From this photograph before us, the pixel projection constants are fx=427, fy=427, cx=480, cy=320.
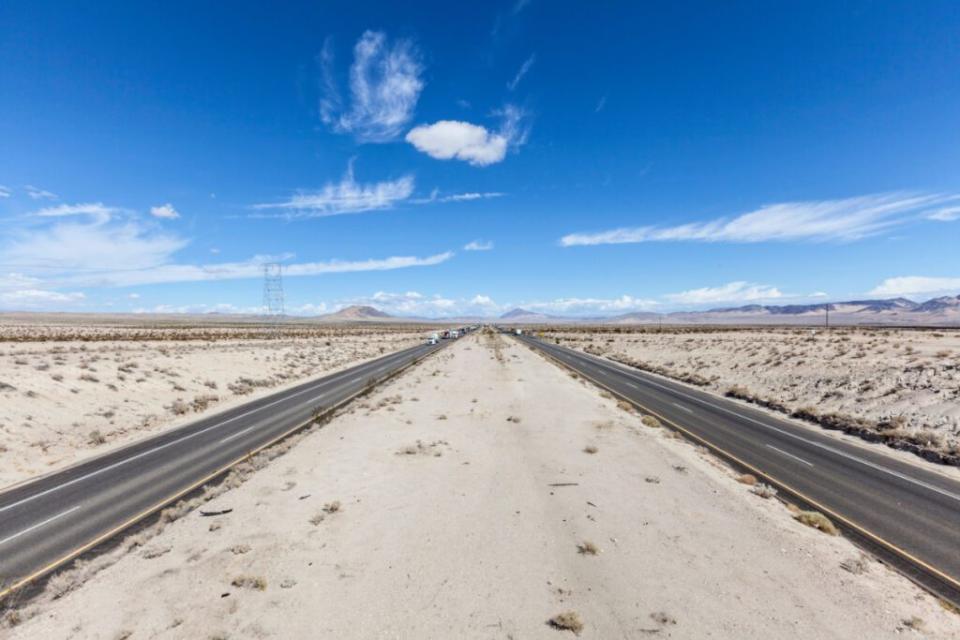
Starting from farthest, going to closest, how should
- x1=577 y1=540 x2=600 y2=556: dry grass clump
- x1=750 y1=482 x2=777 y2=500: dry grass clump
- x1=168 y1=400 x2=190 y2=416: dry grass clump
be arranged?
1. x1=168 y1=400 x2=190 y2=416: dry grass clump
2. x1=750 y1=482 x2=777 y2=500: dry grass clump
3. x1=577 y1=540 x2=600 y2=556: dry grass clump

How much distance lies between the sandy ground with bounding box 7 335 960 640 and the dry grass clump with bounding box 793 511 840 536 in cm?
26

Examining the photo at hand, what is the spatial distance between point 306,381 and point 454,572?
34973 mm

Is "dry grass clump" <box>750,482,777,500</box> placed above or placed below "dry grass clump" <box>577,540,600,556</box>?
below

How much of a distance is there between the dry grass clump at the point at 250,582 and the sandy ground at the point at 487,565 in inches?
0.9

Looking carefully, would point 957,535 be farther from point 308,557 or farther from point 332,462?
point 332,462

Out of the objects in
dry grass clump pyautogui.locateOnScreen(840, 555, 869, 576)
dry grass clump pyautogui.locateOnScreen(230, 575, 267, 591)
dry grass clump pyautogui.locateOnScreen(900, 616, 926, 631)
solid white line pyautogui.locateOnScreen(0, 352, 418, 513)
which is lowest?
dry grass clump pyautogui.locateOnScreen(900, 616, 926, 631)

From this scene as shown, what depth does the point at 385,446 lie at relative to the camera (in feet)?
58.5

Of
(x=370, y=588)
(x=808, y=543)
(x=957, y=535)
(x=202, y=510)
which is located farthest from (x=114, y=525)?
(x=957, y=535)

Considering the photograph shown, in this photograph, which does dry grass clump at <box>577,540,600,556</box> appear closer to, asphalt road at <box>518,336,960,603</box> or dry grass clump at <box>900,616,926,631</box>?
dry grass clump at <box>900,616,926,631</box>

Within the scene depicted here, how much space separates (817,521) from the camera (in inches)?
426

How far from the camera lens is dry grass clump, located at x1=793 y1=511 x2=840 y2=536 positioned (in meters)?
10.6

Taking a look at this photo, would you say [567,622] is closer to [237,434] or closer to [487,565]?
[487,565]

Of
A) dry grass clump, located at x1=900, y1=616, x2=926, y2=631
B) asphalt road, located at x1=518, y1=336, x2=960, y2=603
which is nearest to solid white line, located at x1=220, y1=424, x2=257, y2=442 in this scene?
asphalt road, located at x1=518, y1=336, x2=960, y2=603

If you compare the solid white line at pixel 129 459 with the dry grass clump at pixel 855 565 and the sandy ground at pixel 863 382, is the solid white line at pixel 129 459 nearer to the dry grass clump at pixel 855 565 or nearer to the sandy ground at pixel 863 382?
the dry grass clump at pixel 855 565
